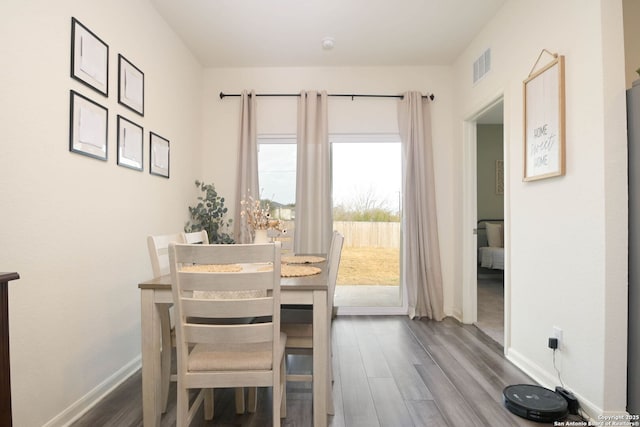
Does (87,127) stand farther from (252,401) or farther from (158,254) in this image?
(252,401)

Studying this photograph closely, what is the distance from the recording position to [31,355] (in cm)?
162

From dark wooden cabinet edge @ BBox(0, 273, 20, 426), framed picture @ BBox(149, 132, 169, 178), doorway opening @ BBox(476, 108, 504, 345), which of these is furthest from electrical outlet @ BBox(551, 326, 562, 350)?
doorway opening @ BBox(476, 108, 504, 345)

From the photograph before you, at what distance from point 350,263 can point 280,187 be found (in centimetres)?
124

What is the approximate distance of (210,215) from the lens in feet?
12.1

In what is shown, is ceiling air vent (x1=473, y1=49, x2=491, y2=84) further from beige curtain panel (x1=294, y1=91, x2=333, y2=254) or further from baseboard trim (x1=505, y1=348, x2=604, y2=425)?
baseboard trim (x1=505, y1=348, x2=604, y2=425)

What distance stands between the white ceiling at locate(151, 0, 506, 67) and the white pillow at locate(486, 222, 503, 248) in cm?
315

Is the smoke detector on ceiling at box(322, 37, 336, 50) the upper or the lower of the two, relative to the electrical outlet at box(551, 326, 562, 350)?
upper

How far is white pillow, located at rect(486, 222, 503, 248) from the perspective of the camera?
5.76 meters

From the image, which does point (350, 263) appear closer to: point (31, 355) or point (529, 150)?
point (529, 150)

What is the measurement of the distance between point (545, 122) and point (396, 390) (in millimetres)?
2006

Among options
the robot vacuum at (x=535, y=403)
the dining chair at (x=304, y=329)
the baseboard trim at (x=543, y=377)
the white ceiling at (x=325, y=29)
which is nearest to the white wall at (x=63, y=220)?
the white ceiling at (x=325, y=29)

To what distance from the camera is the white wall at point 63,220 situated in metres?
1.55

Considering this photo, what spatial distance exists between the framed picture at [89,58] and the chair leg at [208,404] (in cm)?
190

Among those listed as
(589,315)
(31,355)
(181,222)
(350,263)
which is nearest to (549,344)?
(589,315)
